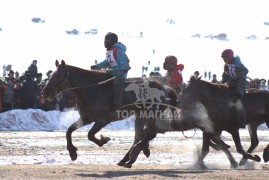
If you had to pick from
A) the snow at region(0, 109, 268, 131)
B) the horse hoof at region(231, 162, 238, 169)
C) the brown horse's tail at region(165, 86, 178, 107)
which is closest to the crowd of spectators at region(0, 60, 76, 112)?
the snow at region(0, 109, 268, 131)

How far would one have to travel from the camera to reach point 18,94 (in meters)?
34.9

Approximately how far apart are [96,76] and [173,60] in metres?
2.52

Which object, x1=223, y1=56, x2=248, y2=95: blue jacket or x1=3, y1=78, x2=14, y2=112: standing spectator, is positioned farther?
x1=3, y1=78, x2=14, y2=112: standing spectator

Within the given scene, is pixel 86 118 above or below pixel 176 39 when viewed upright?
below

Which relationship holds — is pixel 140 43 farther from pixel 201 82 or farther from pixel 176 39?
pixel 201 82

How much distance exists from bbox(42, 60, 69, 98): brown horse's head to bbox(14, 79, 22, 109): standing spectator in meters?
13.2

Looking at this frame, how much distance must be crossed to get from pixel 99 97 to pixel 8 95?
521 inches

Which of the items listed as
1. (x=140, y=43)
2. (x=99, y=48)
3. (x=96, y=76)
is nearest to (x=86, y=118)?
(x=96, y=76)

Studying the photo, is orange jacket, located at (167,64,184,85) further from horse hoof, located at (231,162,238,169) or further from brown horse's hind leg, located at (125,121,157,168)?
horse hoof, located at (231,162,238,169)

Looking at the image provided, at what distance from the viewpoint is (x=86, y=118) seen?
21.4 m

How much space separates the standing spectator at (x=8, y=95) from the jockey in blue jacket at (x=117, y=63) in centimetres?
1227

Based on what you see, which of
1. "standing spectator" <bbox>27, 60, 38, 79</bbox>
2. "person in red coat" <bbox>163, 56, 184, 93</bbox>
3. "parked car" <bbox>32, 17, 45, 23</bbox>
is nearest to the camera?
"person in red coat" <bbox>163, 56, 184, 93</bbox>

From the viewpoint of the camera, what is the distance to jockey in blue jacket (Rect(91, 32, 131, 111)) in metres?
21.6

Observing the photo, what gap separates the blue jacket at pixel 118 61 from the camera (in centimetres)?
2173
